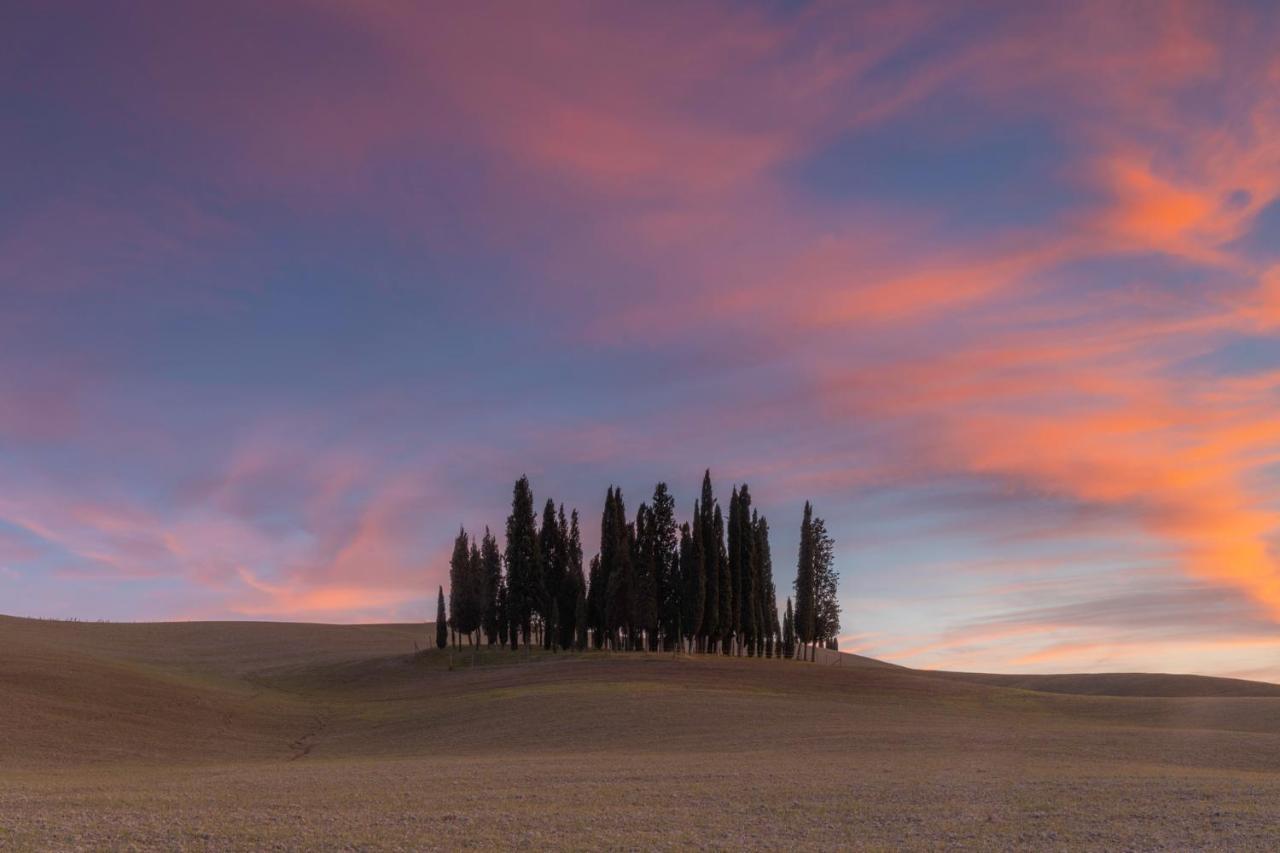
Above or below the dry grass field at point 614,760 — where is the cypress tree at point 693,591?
above

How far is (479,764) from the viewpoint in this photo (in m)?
32.6

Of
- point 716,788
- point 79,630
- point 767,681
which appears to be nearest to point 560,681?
point 767,681

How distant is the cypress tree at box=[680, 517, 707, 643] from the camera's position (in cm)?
8850

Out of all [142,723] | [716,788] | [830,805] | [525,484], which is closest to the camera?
[830,805]

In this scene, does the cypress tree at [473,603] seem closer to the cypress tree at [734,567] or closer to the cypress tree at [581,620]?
the cypress tree at [581,620]

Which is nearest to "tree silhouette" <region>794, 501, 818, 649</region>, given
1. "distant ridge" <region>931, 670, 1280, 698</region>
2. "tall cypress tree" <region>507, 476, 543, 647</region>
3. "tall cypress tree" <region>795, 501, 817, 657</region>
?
"tall cypress tree" <region>795, 501, 817, 657</region>

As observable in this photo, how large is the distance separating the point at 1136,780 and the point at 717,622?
6444 cm

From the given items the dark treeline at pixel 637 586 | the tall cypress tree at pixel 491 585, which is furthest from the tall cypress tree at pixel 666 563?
the tall cypress tree at pixel 491 585

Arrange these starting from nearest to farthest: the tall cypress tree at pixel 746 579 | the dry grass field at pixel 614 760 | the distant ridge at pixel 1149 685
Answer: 1. the dry grass field at pixel 614 760
2. the distant ridge at pixel 1149 685
3. the tall cypress tree at pixel 746 579

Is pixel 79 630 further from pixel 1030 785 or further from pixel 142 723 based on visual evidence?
pixel 1030 785

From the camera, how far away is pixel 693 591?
88.8 metres

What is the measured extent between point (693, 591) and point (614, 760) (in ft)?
185

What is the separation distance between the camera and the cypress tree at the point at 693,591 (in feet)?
290

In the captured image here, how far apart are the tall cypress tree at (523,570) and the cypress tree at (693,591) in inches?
514
